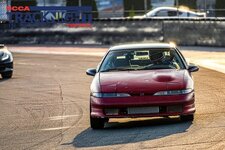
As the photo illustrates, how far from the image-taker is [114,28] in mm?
35344

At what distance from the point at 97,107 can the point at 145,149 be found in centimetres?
196

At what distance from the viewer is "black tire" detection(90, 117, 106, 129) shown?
1064cm

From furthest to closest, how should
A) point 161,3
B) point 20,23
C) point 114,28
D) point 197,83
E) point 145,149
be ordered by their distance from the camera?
point 161,3
point 20,23
point 114,28
point 197,83
point 145,149

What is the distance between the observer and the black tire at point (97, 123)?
1064cm

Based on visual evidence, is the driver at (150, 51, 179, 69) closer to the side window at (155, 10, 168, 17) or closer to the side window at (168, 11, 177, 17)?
the side window at (168, 11, 177, 17)

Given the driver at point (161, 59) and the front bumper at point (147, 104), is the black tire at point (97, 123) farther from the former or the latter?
the driver at point (161, 59)

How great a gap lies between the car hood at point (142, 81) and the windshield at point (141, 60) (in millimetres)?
312

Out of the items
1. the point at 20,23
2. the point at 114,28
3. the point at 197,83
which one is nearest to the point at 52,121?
the point at 197,83

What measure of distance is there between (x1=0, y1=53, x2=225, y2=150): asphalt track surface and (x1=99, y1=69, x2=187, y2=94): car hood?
633 millimetres

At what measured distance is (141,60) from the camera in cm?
1170

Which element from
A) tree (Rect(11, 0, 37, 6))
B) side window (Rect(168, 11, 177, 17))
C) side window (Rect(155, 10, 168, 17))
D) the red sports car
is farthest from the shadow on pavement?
side window (Rect(155, 10, 168, 17))

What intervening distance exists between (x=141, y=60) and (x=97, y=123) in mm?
1642

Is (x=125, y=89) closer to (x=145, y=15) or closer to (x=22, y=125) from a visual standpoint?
(x=22, y=125)

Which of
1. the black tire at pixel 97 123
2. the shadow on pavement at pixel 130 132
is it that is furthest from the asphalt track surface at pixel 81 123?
the black tire at pixel 97 123
